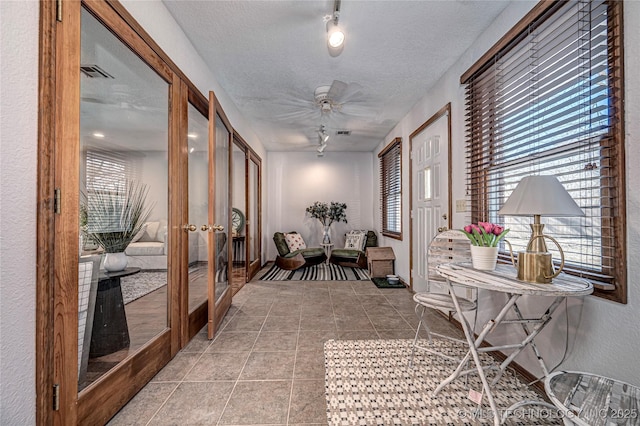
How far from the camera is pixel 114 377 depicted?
145cm

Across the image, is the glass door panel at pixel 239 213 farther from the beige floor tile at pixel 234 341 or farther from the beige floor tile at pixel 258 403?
the beige floor tile at pixel 258 403

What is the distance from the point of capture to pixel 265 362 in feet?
6.52

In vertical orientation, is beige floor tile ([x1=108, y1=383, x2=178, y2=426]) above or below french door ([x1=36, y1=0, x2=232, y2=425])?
below

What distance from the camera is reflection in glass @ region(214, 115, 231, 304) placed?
104 inches

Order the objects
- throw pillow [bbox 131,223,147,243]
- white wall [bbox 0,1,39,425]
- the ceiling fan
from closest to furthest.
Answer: white wall [bbox 0,1,39,425], throw pillow [bbox 131,223,147,243], the ceiling fan

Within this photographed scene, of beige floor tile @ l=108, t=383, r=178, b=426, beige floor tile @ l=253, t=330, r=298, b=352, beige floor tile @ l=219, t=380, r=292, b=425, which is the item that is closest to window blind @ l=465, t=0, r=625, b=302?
beige floor tile @ l=219, t=380, r=292, b=425

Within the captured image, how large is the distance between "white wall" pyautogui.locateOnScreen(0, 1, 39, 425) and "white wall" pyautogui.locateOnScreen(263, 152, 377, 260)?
16.9 feet

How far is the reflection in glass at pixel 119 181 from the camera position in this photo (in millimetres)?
1358

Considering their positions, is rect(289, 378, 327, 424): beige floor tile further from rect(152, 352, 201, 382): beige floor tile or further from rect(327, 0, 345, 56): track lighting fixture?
rect(327, 0, 345, 56): track lighting fixture

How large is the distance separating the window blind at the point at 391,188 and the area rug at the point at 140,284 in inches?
136

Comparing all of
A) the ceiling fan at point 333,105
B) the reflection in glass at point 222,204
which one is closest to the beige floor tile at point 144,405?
the reflection in glass at point 222,204

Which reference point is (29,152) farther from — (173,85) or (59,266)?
(173,85)

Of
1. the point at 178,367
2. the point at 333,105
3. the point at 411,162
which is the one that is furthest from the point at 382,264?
the point at 178,367

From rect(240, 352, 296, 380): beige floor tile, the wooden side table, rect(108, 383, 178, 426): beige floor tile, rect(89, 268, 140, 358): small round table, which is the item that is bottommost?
rect(240, 352, 296, 380): beige floor tile
